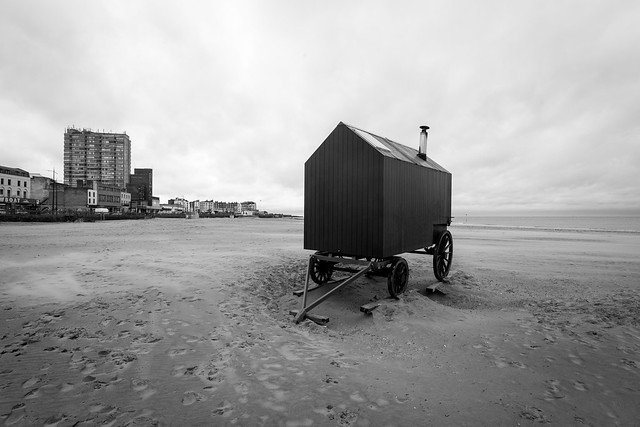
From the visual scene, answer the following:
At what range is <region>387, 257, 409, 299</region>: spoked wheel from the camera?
9.21m

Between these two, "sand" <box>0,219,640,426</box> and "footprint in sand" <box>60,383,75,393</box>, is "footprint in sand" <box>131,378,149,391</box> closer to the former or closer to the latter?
"sand" <box>0,219,640,426</box>

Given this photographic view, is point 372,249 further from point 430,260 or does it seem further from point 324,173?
point 430,260

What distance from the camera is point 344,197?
9.56 meters

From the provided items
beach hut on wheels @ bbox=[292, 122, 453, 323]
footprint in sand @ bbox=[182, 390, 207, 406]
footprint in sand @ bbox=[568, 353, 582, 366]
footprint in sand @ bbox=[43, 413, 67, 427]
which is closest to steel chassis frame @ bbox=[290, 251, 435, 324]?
beach hut on wheels @ bbox=[292, 122, 453, 323]

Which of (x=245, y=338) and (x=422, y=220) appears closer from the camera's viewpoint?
(x=245, y=338)

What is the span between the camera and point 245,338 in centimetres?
617

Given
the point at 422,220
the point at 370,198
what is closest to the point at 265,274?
the point at 370,198

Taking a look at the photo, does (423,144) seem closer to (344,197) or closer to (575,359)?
(344,197)

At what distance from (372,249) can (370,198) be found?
5.09ft

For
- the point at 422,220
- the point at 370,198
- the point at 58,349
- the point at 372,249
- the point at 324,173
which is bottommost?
the point at 58,349

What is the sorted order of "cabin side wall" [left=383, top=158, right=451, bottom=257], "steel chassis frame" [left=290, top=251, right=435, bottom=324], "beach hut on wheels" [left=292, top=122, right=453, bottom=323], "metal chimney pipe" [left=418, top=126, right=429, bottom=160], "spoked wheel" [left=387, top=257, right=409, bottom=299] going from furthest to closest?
"metal chimney pipe" [left=418, top=126, right=429, bottom=160] < "spoked wheel" [left=387, top=257, right=409, bottom=299] < "cabin side wall" [left=383, top=158, right=451, bottom=257] < "beach hut on wheels" [left=292, top=122, right=453, bottom=323] < "steel chassis frame" [left=290, top=251, right=435, bottom=324]

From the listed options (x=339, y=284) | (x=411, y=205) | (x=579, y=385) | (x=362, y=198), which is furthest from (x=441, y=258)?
(x=579, y=385)

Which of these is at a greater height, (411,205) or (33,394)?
(411,205)

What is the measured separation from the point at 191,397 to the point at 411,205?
8.50 metres
